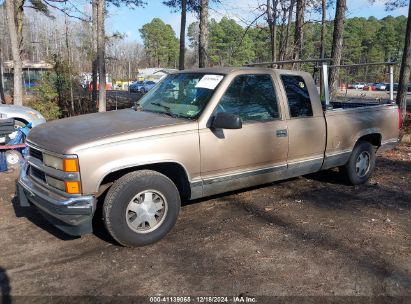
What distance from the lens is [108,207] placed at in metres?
3.81

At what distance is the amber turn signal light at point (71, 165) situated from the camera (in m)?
3.61

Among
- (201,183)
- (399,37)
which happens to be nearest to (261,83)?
(201,183)

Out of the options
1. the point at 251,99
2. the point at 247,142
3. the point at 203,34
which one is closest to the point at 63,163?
the point at 247,142

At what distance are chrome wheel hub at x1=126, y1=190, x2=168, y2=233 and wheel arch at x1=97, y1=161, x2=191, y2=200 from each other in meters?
0.29

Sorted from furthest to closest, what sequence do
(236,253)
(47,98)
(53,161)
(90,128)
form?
1. (47,98)
2. (90,128)
3. (236,253)
4. (53,161)

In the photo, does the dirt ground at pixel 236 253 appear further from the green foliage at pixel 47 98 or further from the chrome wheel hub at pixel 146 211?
the green foliage at pixel 47 98

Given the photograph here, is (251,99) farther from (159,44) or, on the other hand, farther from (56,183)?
(159,44)

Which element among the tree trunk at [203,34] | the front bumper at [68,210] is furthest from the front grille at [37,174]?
the tree trunk at [203,34]

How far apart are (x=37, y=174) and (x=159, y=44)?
→ 8687 cm

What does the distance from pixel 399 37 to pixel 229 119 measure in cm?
8258

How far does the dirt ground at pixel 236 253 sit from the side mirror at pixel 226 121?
1.21 meters

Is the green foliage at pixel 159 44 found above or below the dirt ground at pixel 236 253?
above

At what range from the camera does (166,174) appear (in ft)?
14.6

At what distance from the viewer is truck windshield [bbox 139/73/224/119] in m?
4.54
